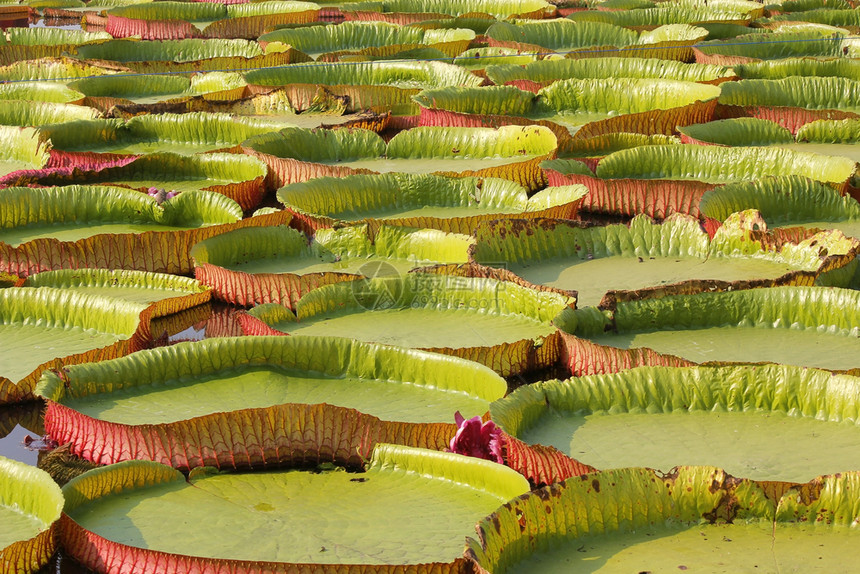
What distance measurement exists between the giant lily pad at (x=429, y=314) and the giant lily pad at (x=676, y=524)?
3.40 feet

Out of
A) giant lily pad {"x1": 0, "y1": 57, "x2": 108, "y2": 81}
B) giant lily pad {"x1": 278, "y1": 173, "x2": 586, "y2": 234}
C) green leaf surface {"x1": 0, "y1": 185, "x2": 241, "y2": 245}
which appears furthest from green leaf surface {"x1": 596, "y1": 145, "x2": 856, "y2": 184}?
giant lily pad {"x1": 0, "y1": 57, "x2": 108, "y2": 81}

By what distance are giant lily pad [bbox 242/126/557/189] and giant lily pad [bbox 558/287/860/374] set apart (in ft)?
6.82

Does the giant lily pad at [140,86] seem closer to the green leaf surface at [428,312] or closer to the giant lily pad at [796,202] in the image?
the green leaf surface at [428,312]

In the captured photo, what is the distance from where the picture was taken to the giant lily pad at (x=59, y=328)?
3.56 m

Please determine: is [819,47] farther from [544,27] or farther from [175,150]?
[175,150]

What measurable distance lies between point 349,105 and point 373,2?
4381 mm

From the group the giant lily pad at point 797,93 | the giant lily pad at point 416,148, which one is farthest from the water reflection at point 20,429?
the giant lily pad at point 797,93

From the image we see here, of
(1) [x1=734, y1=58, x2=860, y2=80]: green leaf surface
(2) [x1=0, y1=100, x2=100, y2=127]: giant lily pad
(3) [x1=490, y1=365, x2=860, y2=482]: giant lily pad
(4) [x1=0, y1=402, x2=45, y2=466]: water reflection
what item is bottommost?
(4) [x1=0, y1=402, x2=45, y2=466]: water reflection

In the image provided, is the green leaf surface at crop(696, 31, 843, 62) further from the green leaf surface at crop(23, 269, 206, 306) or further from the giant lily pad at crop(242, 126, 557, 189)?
the green leaf surface at crop(23, 269, 206, 306)

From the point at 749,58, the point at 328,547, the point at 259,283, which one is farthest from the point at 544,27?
the point at 328,547

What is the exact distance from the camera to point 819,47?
29.2 ft

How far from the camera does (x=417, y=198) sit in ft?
17.2

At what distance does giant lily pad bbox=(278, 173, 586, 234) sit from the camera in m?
4.92

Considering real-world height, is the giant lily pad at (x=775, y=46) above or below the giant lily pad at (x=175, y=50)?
above
